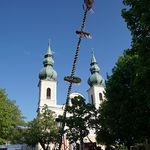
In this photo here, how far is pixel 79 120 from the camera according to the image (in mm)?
38438

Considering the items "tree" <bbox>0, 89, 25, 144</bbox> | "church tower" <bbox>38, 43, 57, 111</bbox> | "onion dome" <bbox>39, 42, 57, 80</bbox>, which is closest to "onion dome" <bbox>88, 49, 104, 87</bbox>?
"onion dome" <bbox>39, 42, 57, 80</bbox>

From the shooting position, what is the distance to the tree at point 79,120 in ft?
126

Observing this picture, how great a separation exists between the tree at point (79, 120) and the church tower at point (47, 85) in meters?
29.2

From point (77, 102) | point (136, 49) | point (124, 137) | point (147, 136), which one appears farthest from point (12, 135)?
point (136, 49)

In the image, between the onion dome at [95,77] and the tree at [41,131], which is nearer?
the tree at [41,131]

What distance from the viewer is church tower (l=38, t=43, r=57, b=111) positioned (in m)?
69.2

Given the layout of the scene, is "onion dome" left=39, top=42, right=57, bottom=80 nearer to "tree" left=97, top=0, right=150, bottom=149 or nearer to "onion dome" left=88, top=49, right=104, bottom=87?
"onion dome" left=88, top=49, right=104, bottom=87

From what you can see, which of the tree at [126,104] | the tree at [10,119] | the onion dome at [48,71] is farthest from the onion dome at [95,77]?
the tree at [126,104]

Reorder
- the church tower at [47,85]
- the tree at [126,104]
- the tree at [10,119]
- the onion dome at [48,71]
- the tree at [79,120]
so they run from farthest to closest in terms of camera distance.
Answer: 1. the onion dome at [48,71]
2. the church tower at [47,85]
3. the tree at [79,120]
4. the tree at [10,119]
5. the tree at [126,104]

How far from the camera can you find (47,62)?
74.6m

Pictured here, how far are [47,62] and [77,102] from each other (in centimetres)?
3612

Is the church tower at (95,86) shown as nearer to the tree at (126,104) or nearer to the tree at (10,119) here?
the tree at (10,119)

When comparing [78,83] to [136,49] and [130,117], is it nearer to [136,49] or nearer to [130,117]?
[136,49]

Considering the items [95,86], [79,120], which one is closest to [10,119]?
[79,120]
